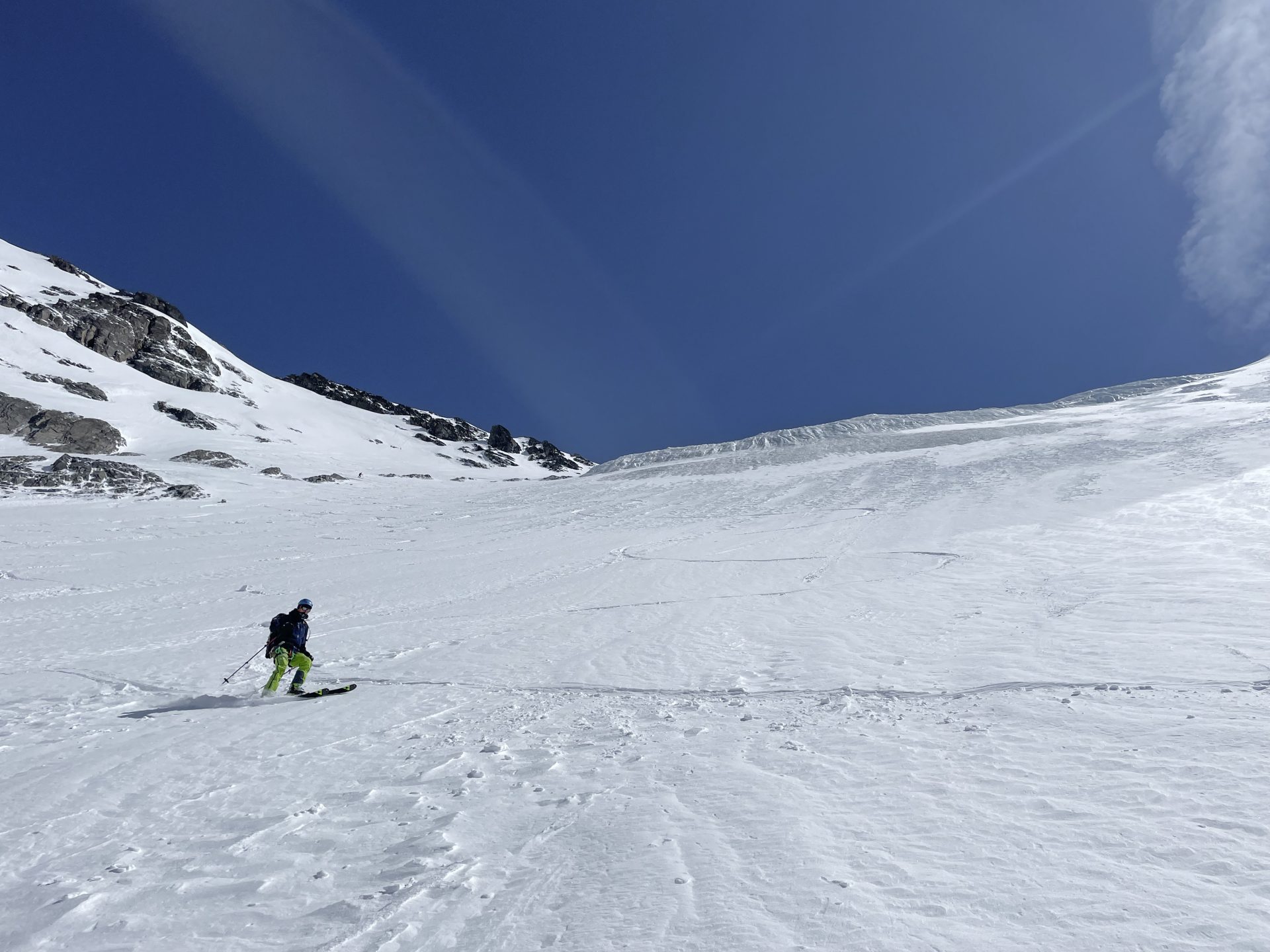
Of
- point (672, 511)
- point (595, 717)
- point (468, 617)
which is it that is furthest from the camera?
point (672, 511)

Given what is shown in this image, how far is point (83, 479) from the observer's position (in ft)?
115

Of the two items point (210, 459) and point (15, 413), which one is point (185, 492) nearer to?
point (210, 459)

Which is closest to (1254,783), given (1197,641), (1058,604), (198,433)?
(1197,641)

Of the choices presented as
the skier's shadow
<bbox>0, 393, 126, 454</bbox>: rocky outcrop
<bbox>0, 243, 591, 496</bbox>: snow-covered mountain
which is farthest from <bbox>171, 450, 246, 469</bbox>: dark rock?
the skier's shadow

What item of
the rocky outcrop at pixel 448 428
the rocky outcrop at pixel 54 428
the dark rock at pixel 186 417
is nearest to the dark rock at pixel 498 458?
the rocky outcrop at pixel 448 428

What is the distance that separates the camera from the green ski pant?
8867 mm

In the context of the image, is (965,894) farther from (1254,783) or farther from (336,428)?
(336,428)

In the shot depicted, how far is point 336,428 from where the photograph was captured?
272 feet

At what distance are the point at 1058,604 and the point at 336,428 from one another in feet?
280

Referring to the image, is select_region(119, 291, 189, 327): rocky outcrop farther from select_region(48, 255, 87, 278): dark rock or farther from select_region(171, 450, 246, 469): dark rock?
select_region(171, 450, 246, 469): dark rock

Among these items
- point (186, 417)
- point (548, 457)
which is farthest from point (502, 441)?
point (186, 417)

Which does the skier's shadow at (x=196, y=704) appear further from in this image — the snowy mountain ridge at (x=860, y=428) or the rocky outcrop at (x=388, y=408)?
the rocky outcrop at (x=388, y=408)

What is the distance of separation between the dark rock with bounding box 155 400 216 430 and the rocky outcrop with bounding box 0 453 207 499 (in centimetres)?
2490

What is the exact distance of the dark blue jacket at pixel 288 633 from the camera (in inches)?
358
